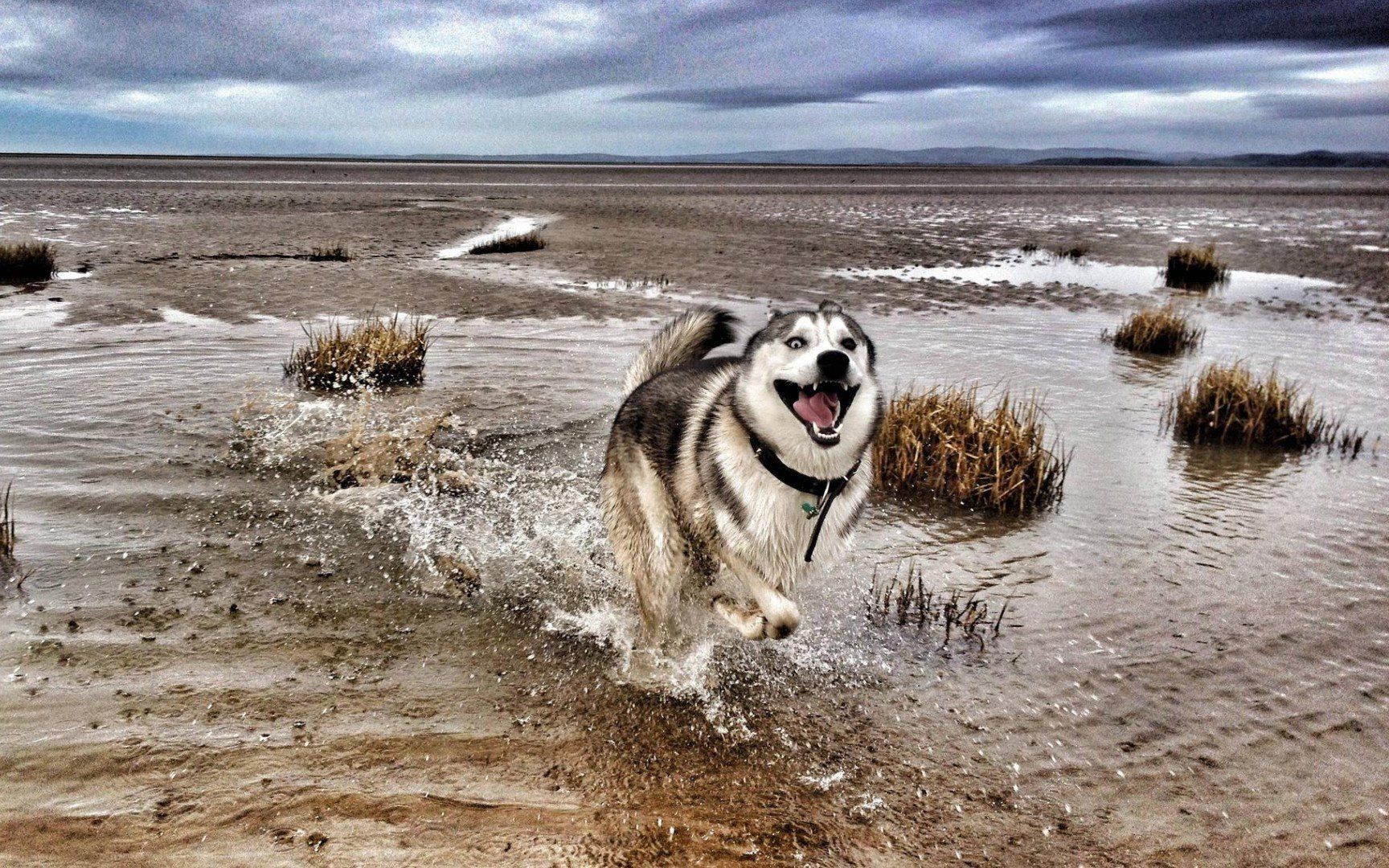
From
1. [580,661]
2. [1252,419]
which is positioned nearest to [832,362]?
[580,661]

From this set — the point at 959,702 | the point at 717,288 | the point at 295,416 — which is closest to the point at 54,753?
the point at 959,702

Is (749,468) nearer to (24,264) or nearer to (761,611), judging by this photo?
(761,611)

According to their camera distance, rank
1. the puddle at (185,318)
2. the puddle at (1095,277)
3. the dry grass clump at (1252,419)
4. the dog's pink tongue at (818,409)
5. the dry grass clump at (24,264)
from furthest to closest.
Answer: the puddle at (1095,277) → the dry grass clump at (24,264) → the puddle at (185,318) → the dry grass clump at (1252,419) → the dog's pink tongue at (818,409)

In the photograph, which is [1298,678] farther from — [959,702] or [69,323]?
[69,323]

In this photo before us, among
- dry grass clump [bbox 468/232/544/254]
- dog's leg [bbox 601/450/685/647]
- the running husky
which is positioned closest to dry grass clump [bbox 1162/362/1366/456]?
the running husky

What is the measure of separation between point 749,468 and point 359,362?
611cm

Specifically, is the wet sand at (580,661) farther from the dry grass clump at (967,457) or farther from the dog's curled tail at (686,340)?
the dog's curled tail at (686,340)

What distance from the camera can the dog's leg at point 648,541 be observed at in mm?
4176

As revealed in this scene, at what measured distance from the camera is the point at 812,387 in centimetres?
335

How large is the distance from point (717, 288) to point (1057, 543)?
11.3 meters

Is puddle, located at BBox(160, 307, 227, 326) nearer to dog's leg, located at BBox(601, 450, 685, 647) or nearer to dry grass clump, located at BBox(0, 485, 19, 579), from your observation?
dry grass clump, located at BBox(0, 485, 19, 579)

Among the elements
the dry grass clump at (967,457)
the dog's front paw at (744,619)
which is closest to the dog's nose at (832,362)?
the dog's front paw at (744,619)

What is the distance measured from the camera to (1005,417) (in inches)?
254

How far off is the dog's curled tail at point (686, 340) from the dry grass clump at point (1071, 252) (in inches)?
738
